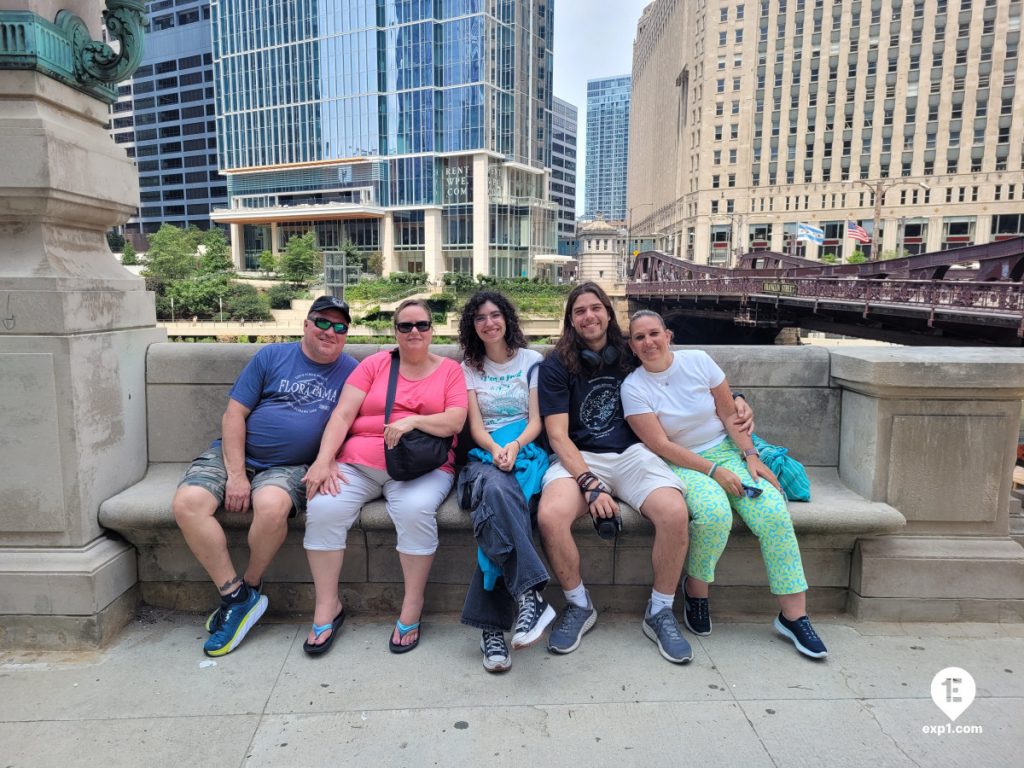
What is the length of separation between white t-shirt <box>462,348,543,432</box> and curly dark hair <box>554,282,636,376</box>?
7.4 inches

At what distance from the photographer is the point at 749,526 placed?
3.12m

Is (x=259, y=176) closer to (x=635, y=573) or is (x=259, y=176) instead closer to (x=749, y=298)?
(x=749, y=298)

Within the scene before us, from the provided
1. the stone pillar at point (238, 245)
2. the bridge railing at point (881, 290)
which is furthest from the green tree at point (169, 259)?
the bridge railing at point (881, 290)

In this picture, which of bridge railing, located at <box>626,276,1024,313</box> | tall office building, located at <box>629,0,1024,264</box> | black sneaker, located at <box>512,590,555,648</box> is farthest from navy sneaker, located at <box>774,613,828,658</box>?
tall office building, located at <box>629,0,1024,264</box>

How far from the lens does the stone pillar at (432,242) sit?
71188 millimetres

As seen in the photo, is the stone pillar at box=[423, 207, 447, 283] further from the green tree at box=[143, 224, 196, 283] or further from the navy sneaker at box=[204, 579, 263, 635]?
the navy sneaker at box=[204, 579, 263, 635]

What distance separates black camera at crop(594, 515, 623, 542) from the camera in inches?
119

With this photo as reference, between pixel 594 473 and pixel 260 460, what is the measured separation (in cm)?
166

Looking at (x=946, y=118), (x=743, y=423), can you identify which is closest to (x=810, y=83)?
(x=946, y=118)

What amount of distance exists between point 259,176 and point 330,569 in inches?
3395

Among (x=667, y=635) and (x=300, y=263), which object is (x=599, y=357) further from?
(x=300, y=263)

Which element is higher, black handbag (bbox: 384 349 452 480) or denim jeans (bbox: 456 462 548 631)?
black handbag (bbox: 384 349 452 480)

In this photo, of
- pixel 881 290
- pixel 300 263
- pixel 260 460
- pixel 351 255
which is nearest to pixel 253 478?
pixel 260 460

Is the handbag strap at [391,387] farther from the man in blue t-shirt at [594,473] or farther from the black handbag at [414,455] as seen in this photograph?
the man in blue t-shirt at [594,473]
